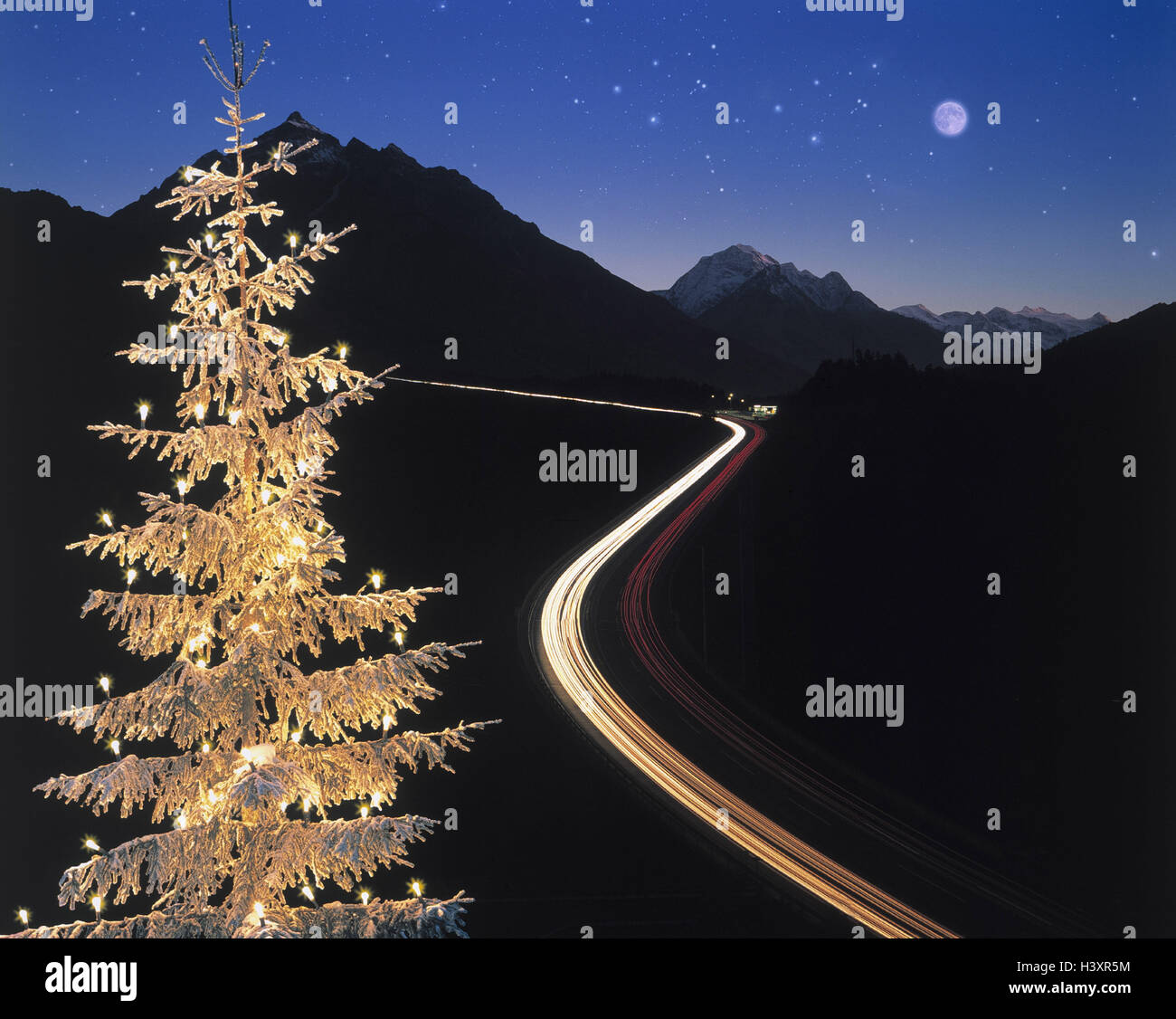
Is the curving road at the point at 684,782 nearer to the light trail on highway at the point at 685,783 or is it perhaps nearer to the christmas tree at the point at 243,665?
the light trail on highway at the point at 685,783

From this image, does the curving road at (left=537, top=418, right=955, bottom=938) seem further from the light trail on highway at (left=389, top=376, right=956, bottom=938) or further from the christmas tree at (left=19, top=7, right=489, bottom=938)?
the christmas tree at (left=19, top=7, right=489, bottom=938)

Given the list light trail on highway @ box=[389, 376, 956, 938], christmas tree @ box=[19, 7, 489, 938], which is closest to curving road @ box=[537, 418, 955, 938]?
light trail on highway @ box=[389, 376, 956, 938]

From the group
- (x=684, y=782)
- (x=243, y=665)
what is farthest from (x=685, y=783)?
(x=243, y=665)

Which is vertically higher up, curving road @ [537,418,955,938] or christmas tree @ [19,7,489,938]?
christmas tree @ [19,7,489,938]

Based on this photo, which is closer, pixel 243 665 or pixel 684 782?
pixel 243 665

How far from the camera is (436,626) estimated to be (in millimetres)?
40406

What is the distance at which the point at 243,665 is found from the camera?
742 cm

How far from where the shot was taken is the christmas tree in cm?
726

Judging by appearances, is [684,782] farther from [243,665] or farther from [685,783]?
[243,665]

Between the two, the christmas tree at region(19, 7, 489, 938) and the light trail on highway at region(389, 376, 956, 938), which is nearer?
the christmas tree at region(19, 7, 489, 938)

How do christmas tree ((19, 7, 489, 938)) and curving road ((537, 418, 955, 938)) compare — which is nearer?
christmas tree ((19, 7, 489, 938))

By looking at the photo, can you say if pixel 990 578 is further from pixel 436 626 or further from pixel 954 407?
pixel 954 407

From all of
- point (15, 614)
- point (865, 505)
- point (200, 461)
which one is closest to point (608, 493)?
point (865, 505)
